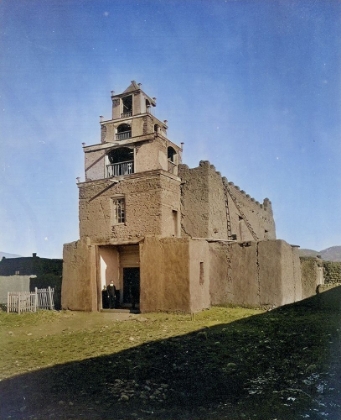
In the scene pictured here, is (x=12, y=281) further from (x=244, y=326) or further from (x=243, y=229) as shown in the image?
(x=244, y=326)

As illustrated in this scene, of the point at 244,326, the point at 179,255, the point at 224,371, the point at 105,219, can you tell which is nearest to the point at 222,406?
the point at 224,371

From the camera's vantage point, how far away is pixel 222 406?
5.21 m

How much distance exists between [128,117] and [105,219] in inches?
308

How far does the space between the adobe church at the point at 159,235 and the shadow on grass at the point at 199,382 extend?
6017mm

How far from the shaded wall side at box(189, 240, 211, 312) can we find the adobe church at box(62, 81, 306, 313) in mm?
46

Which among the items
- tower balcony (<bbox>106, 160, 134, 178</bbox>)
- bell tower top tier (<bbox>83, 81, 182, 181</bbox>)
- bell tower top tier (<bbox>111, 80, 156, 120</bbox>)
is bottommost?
tower balcony (<bbox>106, 160, 134, 178</bbox>)

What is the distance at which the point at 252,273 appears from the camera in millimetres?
16500

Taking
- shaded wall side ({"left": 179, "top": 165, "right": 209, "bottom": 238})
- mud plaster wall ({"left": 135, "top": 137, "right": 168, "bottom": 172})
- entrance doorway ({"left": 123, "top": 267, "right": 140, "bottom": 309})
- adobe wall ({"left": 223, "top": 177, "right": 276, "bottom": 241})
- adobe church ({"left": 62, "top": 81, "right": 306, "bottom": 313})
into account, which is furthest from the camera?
adobe wall ({"left": 223, "top": 177, "right": 276, "bottom": 241})

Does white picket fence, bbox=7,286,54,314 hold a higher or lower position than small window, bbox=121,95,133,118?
lower

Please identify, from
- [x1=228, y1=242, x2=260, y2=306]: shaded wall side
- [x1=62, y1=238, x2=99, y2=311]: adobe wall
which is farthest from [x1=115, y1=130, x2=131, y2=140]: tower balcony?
[x1=228, y1=242, x2=260, y2=306]: shaded wall side

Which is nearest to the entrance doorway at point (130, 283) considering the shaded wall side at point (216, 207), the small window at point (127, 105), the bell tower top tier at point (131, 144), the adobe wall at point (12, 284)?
the shaded wall side at point (216, 207)

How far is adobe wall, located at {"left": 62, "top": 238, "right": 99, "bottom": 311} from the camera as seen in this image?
17422 mm

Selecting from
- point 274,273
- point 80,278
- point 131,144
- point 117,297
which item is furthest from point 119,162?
point 274,273

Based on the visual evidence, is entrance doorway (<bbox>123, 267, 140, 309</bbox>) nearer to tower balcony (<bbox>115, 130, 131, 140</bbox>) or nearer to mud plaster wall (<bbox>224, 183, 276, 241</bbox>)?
mud plaster wall (<bbox>224, 183, 276, 241</bbox>)
